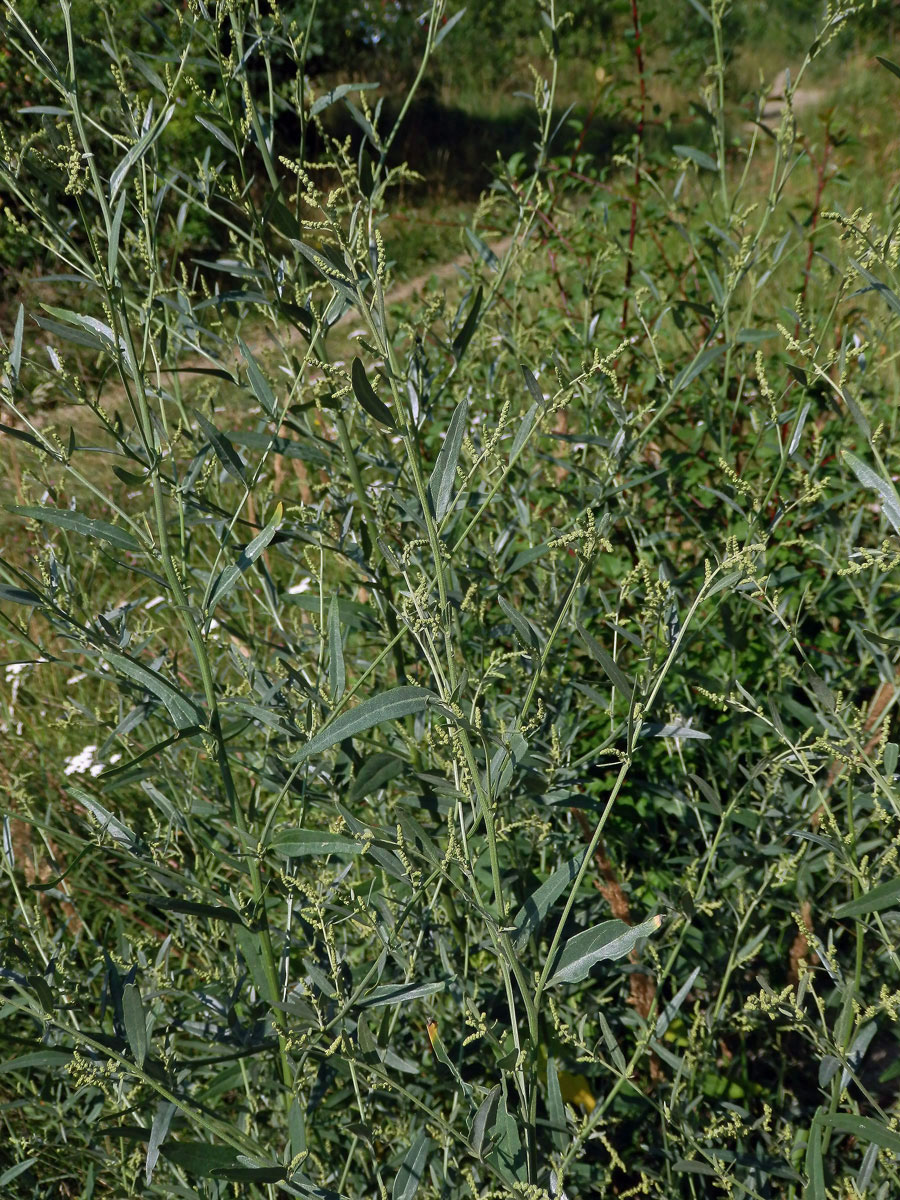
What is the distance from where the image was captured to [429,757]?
154cm

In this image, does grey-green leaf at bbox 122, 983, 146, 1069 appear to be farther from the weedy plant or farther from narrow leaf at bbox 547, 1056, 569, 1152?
narrow leaf at bbox 547, 1056, 569, 1152

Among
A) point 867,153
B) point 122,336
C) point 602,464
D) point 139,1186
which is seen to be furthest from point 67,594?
point 867,153

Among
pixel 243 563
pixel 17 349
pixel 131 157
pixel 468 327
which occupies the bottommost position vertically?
pixel 243 563

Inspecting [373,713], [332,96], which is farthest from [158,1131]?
[332,96]

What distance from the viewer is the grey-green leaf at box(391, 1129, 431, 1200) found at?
1.02 metres

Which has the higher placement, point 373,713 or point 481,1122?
point 373,713

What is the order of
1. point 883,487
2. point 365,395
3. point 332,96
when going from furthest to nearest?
point 332,96 → point 883,487 → point 365,395

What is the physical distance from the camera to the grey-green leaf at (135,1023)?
99 cm

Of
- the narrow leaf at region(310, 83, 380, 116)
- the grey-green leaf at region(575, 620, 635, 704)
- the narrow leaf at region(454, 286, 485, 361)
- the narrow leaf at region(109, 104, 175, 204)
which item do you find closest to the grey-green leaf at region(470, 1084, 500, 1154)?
the grey-green leaf at region(575, 620, 635, 704)

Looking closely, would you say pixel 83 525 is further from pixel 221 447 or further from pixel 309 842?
pixel 309 842

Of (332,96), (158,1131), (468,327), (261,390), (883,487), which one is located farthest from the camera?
(332,96)

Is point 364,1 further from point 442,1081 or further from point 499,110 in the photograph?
point 442,1081

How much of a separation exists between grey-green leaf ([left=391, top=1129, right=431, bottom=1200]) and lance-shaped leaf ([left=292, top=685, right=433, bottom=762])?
437mm

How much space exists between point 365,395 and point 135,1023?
0.62 meters
